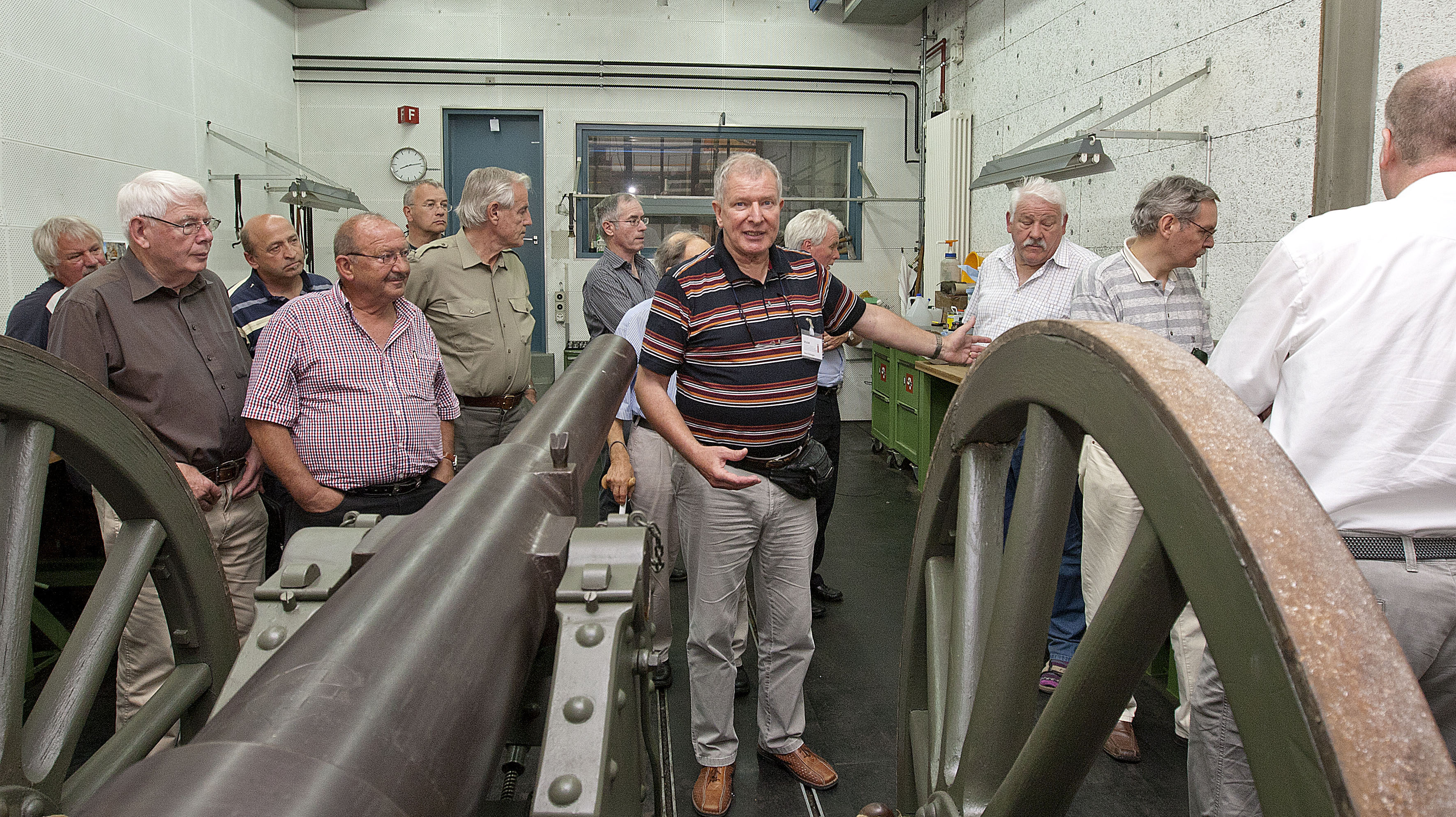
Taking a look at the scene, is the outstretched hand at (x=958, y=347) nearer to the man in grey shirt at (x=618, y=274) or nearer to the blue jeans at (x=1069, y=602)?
the blue jeans at (x=1069, y=602)

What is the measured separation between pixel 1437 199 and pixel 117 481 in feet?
5.87

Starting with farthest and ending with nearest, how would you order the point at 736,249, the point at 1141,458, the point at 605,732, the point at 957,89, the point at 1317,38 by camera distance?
the point at 957,89, the point at 1317,38, the point at 736,249, the point at 605,732, the point at 1141,458

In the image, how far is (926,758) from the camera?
0.96 m

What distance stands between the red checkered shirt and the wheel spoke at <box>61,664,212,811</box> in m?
0.86

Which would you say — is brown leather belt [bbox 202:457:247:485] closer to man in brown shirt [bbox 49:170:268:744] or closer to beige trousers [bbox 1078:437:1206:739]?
man in brown shirt [bbox 49:170:268:744]

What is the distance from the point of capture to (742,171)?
201 cm

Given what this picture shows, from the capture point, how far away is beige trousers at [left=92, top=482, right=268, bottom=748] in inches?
74.0

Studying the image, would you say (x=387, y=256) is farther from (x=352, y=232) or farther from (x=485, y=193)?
(x=485, y=193)

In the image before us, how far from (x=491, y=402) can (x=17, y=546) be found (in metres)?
1.92

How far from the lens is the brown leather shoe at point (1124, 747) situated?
7.72 feet

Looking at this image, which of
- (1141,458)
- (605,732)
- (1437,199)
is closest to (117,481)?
(605,732)

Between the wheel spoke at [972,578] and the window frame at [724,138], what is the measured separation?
21.0 ft

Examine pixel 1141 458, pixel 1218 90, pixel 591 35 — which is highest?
pixel 591 35

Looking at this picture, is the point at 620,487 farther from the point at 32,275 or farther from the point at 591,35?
→ the point at 591,35
